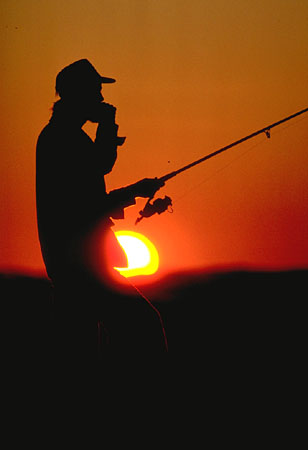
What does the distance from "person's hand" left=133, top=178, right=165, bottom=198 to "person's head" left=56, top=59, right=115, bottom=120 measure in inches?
20.7

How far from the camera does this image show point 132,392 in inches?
151

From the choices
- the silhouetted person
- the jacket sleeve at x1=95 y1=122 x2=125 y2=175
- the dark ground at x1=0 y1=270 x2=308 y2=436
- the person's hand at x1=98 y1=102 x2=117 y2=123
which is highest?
the person's hand at x1=98 y1=102 x2=117 y2=123

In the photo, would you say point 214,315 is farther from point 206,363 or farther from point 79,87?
point 79,87

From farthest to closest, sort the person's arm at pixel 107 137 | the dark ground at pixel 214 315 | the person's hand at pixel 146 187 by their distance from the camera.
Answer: the dark ground at pixel 214 315 < the person's hand at pixel 146 187 < the person's arm at pixel 107 137

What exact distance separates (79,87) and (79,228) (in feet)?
2.56

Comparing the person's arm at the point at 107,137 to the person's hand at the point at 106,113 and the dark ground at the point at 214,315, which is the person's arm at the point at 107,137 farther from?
the dark ground at the point at 214,315

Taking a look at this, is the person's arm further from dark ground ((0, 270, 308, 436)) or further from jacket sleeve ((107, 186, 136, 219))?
dark ground ((0, 270, 308, 436))

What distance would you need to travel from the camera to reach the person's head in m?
3.86

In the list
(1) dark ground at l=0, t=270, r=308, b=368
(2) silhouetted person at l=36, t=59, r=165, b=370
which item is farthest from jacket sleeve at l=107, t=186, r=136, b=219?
(1) dark ground at l=0, t=270, r=308, b=368

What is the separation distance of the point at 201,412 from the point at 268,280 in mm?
7508

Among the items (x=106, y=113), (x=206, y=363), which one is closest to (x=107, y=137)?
(x=106, y=113)

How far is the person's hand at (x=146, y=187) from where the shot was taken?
4.15 meters

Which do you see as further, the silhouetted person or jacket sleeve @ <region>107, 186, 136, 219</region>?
jacket sleeve @ <region>107, 186, 136, 219</region>

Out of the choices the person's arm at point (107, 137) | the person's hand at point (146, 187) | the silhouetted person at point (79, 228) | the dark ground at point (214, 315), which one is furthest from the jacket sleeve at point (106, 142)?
the dark ground at point (214, 315)
